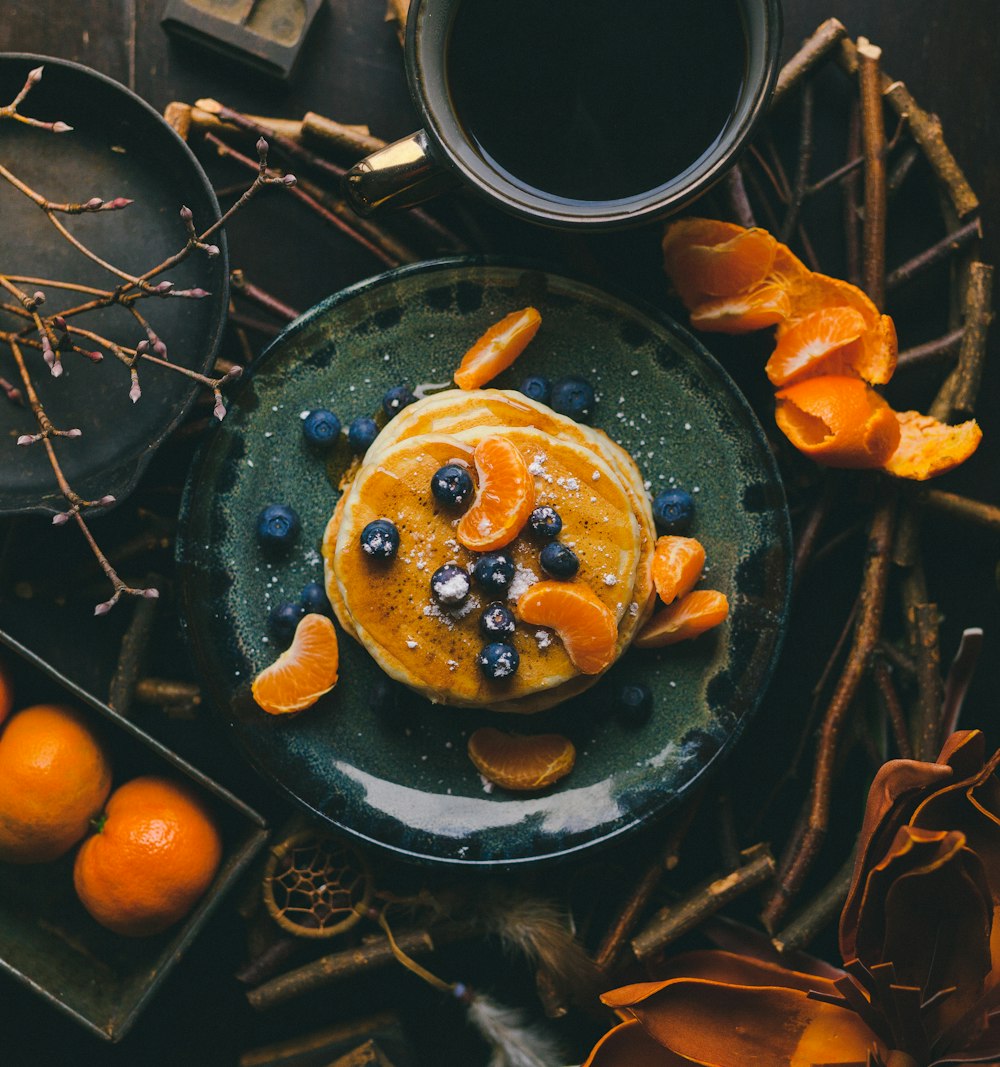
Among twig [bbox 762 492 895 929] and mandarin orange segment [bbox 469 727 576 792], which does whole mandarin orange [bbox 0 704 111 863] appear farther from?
twig [bbox 762 492 895 929]

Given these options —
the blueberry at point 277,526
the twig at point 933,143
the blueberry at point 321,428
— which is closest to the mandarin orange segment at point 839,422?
the twig at point 933,143

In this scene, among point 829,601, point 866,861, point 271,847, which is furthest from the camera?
point 829,601

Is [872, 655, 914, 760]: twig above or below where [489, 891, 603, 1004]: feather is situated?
above

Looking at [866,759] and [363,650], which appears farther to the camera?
[866,759]

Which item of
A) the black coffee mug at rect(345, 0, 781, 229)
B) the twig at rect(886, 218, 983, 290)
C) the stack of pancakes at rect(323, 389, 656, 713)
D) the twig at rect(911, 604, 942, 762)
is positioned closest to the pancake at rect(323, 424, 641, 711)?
the stack of pancakes at rect(323, 389, 656, 713)

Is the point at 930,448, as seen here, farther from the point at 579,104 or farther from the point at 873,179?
the point at 579,104

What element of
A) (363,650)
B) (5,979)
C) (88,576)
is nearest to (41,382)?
(88,576)

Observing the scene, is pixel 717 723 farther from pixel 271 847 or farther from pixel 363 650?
pixel 271 847
